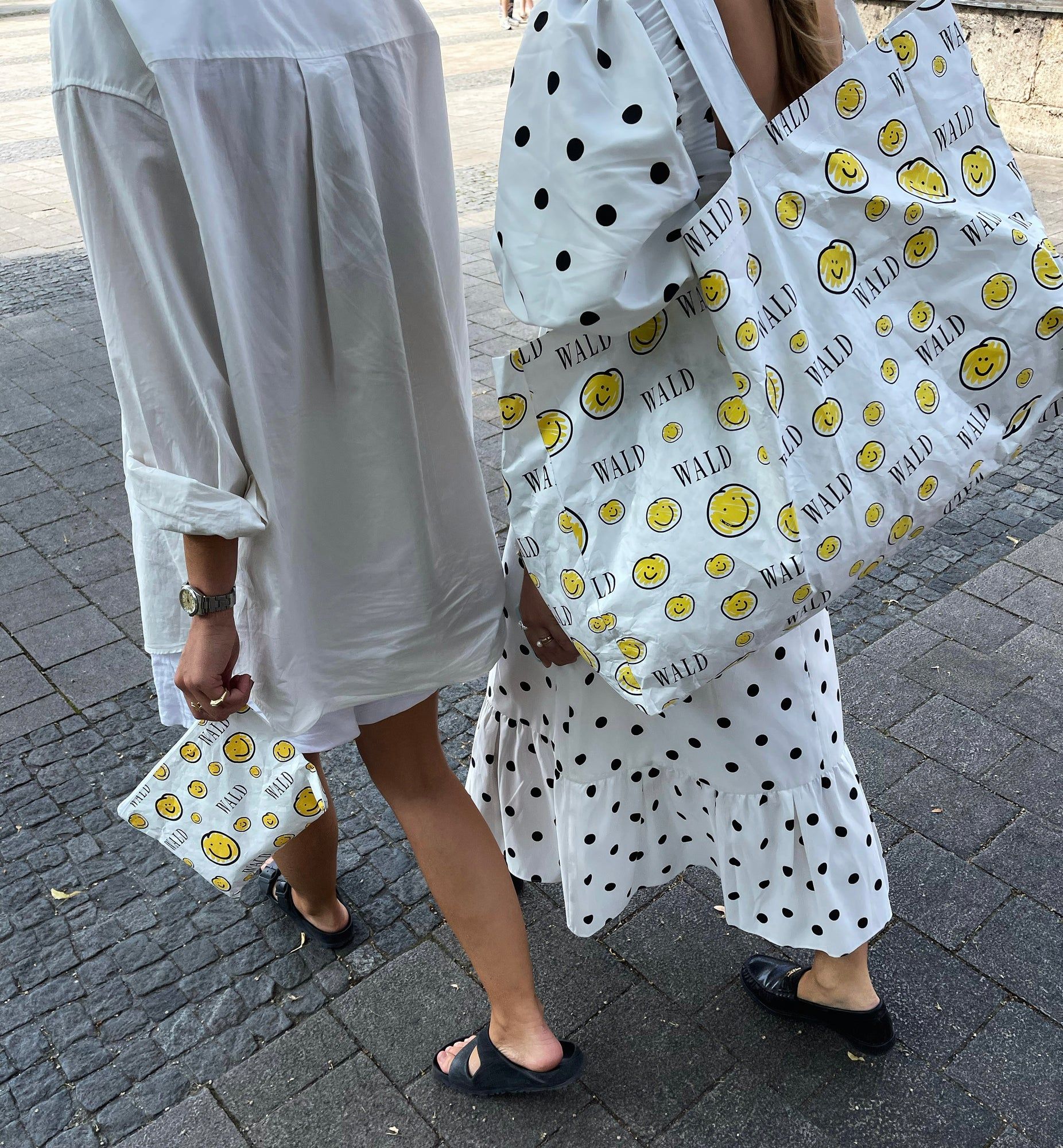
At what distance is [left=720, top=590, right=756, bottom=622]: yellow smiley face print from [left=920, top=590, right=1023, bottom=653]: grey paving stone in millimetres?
2217

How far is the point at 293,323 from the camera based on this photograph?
1562 mm

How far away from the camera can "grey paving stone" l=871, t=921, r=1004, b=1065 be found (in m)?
2.18

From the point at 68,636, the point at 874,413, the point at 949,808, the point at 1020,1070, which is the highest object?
the point at 874,413

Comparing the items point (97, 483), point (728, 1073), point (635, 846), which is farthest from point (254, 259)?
point (97, 483)

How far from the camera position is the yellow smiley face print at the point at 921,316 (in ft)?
4.74

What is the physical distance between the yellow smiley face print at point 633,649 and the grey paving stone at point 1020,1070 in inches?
48.6

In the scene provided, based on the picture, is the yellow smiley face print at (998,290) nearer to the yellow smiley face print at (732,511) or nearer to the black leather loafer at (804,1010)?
the yellow smiley face print at (732,511)

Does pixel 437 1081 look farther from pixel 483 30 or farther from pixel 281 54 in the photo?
pixel 483 30

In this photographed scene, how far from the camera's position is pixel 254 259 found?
150 centimetres

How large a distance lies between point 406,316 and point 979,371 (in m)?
0.82

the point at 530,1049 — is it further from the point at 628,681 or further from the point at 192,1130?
the point at 628,681

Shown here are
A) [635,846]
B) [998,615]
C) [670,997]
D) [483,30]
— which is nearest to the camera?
[635,846]

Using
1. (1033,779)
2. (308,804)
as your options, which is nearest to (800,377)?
(308,804)

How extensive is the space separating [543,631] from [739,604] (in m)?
0.46
